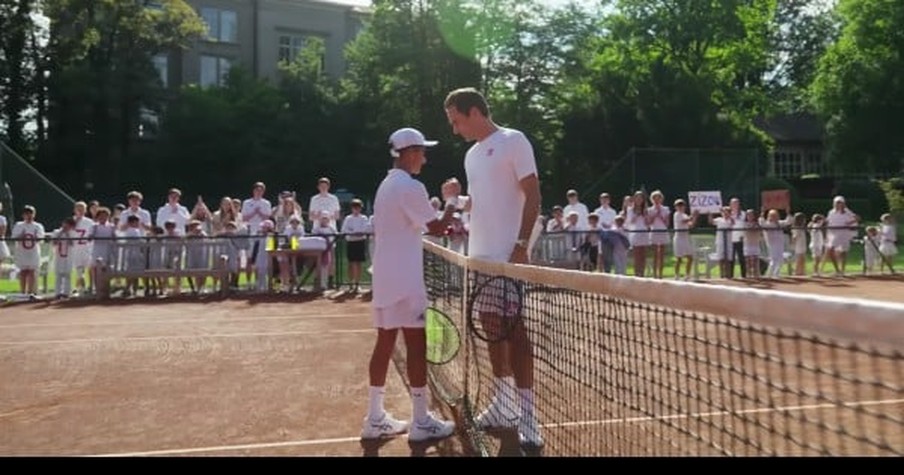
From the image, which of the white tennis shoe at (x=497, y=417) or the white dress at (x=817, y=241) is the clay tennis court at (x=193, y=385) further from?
the white dress at (x=817, y=241)

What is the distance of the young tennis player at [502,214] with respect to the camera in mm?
5152

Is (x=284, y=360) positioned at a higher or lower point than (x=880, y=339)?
lower

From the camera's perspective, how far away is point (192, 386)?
7.64 m

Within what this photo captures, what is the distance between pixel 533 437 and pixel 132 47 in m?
52.4

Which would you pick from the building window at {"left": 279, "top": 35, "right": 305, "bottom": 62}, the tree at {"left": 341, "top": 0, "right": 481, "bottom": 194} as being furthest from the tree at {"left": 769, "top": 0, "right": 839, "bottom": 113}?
the building window at {"left": 279, "top": 35, "right": 305, "bottom": 62}

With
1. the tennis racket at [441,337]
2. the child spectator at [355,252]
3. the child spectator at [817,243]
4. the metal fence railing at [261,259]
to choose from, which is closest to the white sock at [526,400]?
the tennis racket at [441,337]

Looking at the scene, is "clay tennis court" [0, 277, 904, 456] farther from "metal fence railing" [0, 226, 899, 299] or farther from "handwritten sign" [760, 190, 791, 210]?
"handwritten sign" [760, 190, 791, 210]

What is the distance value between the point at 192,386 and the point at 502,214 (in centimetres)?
367

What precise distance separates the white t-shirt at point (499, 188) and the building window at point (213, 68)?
62602mm

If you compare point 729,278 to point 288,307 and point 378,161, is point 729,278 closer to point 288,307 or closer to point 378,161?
point 288,307

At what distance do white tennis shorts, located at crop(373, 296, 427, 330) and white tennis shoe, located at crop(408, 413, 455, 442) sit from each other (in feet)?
1.99

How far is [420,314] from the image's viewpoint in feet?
18.2

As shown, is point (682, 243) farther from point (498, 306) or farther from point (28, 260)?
point (498, 306)
